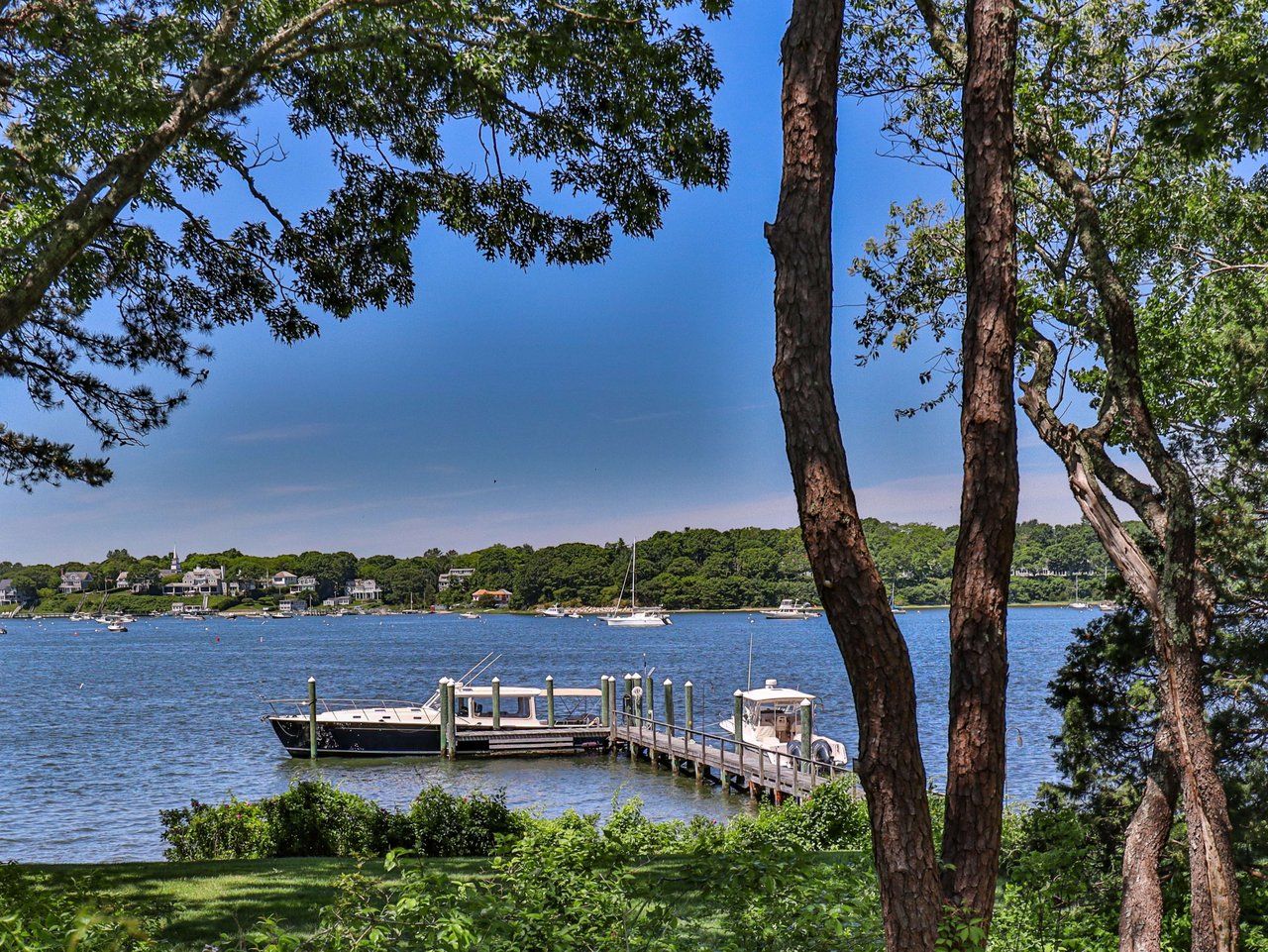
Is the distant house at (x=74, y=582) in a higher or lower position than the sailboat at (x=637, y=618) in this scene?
higher

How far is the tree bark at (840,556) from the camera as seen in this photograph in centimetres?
346

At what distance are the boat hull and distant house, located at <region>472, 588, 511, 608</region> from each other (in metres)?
109

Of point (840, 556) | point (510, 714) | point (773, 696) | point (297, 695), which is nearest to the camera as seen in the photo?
point (840, 556)

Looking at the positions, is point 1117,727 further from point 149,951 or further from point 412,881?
point 149,951

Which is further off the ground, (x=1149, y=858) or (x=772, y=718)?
(x=1149, y=858)

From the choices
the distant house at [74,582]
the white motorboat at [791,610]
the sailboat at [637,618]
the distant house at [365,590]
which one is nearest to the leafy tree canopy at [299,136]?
the sailboat at [637,618]

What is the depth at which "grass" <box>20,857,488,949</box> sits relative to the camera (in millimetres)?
6480

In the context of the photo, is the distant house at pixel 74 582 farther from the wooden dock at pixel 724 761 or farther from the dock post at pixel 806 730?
the dock post at pixel 806 730

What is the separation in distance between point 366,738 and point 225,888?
21.0m

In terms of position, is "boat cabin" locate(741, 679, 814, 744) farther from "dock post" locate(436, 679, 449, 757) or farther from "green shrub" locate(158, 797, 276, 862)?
"green shrub" locate(158, 797, 276, 862)

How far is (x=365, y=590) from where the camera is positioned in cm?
15588

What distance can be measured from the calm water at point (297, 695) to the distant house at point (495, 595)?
24.1 m

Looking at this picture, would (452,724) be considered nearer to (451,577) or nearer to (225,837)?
(225,837)

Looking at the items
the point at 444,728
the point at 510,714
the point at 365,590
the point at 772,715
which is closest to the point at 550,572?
the point at 365,590
